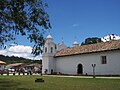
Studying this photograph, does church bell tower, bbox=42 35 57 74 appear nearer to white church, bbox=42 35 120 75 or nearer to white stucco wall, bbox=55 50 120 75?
Answer: white church, bbox=42 35 120 75

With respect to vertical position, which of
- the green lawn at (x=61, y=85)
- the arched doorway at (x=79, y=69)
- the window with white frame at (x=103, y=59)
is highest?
the window with white frame at (x=103, y=59)

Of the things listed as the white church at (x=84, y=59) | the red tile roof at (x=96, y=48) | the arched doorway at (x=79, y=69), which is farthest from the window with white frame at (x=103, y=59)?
the arched doorway at (x=79, y=69)

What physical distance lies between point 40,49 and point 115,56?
30750 mm

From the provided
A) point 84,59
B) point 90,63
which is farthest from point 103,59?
point 84,59

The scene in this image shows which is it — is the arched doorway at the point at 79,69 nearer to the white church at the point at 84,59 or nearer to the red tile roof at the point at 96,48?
the white church at the point at 84,59

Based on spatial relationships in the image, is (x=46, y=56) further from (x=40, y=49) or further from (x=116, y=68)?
(x=40, y=49)

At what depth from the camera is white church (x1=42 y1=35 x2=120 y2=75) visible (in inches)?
1719

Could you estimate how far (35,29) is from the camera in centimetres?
1467

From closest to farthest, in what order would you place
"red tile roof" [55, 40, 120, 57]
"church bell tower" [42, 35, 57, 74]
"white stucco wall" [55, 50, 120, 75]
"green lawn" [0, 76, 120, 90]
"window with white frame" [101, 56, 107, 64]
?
"green lawn" [0, 76, 120, 90]
"white stucco wall" [55, 50, 120, 75]
"red tile roof" [55, 40, 120, 57]
"window with white frame" [101, 56, 107, 64]
"church bell tower" [42, 35, 57, 74]

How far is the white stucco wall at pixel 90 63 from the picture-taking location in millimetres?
43094

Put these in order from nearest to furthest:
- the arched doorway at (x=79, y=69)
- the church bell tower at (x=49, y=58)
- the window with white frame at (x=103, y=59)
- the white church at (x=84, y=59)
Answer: the white church at (x=84, y=59), the window with white frame at (x=103, y=59), the arched doorway at (x=79, y=69), the church bell tower at (x=49, y=58)

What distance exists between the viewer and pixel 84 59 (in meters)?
50.1

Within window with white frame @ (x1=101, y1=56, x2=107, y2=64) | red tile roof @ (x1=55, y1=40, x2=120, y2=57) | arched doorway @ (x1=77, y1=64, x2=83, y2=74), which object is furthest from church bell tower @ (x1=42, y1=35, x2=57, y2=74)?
window with white frame @ (x1=101, y1=56, x2=107, y2=64)

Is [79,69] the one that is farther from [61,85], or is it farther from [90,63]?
[61,85]
